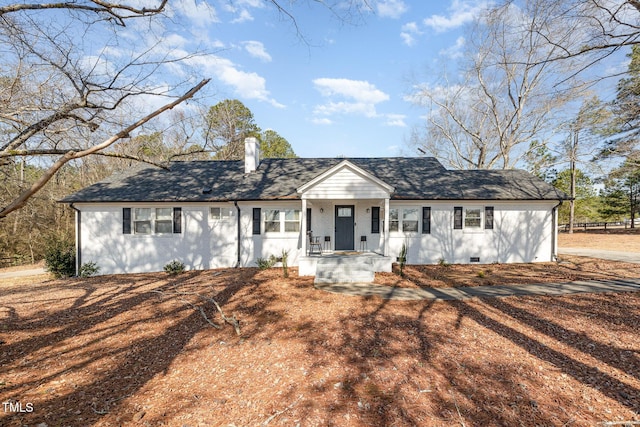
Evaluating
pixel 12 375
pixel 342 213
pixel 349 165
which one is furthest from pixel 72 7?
pixel 342 213

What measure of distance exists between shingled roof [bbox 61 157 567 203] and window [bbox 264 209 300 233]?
0.77 m

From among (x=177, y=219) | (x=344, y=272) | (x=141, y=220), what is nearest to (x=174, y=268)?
(x=177, y=219)

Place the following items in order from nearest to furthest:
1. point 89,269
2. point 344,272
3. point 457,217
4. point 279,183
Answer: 1. point 344,272
2. point 89,269
3. point 457,217
4. point 279,183

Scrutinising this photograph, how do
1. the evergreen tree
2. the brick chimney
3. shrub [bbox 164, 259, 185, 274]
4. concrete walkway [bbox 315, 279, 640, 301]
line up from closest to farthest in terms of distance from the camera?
concrete walkway [bbox 315, 279, 640, 301]
shrub [bbox 164, 259, 185, 274]
the brick chimney
the evergreen tree

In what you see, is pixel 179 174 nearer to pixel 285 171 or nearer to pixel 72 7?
pixel 285 171

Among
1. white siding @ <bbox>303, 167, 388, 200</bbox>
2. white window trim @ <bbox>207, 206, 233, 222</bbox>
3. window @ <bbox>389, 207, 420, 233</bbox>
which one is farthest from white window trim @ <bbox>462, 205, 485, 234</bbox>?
white window trim @ <bbox>207, 206, 233, 222</bbox>

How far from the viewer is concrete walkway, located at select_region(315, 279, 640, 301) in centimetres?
813

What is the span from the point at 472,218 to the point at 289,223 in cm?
872

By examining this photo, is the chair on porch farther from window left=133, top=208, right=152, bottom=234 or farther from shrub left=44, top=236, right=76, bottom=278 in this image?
shrub left=44, top=236, right=76, bottom=278

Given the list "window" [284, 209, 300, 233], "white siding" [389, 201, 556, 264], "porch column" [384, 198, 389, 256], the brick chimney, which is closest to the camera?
"porch column" [384, 198, 389, 256]

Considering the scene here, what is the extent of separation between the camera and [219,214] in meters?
12.9

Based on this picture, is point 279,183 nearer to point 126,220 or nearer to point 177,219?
point 177,219

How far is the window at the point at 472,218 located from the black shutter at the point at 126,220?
15.7 meters

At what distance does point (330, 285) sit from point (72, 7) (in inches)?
344
